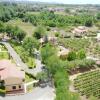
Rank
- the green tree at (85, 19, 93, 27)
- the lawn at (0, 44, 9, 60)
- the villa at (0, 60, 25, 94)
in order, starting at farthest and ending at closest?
1. the green tree at (85, 19, 93, 27)
2. the lawn at (0, 44, 9, 60)
3. the villa at (0, 60, 25, 94)

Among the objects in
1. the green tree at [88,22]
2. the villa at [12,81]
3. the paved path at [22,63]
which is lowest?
the green tree at [88,22]

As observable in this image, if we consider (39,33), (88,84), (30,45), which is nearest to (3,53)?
(30,45)

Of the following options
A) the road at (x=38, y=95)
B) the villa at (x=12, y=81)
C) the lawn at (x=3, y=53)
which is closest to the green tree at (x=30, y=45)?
the lawn at (x=3, y=53)

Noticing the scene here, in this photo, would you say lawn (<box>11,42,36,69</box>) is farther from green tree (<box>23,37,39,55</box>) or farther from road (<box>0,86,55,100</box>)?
road (<box>0,86,55,100</box>)

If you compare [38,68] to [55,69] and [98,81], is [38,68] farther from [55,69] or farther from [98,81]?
[98,81]

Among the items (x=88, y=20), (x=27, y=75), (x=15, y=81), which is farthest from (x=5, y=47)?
(x=88, y=20)

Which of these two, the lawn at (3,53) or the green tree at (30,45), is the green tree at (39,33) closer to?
the lawn at (3,53)

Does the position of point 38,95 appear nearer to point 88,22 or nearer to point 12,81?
point 12,81

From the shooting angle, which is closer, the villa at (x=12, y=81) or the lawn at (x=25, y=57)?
the villa at (x=12, y=81)

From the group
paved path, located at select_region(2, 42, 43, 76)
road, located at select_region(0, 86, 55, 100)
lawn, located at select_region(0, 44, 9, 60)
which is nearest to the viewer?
road, located at select_region(0, 86, 55, 100)

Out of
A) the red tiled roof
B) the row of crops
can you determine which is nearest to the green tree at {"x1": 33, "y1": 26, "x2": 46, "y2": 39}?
the row of crops
